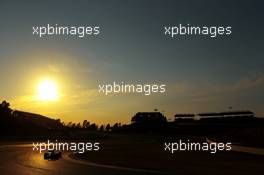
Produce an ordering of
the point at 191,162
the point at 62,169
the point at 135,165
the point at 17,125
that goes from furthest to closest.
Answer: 1. the point at 17,125
2. the point at 191,162
3. the point at 135,165
4. the point at 62,169

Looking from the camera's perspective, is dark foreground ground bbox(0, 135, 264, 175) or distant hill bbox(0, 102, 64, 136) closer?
dark foreground ground bbox(0, 135, 264, 175)

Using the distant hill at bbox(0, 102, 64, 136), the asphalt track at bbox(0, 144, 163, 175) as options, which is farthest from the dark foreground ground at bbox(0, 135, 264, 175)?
the distant hill at bbox(0, 102, 64, 136)

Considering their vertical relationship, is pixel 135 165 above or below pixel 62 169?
below

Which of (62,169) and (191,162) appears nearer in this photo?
(62,169)

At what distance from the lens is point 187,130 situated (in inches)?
6299

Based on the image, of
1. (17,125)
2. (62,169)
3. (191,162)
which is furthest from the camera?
(17,125)

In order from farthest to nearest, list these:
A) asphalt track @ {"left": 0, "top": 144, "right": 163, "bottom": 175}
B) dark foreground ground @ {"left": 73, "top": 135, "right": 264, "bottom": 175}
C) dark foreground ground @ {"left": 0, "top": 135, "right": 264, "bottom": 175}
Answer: dark foreground ground @ {"left": 73, "top": 135, "right": 264, "bottom": 175} → dark foreground ground @ {"left": 0, "top": 135, "right": 264, "bottom": 175} → asphalt track @ {"left": 0, "top": 144, "right": 163, "bottom": 175}

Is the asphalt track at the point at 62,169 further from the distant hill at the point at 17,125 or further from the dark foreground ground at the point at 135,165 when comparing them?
the distant hill at the point at 17,125

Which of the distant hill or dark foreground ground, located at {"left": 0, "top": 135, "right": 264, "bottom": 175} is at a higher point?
the distant hill

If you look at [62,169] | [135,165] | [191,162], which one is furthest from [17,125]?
[62,169]

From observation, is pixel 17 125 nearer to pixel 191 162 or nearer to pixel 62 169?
pixel 191 162

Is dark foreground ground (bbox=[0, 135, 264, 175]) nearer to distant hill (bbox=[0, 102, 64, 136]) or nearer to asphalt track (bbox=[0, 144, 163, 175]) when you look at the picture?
asphalt track (bbox=[0, 144, 163, 175])

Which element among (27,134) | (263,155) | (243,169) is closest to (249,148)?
(263,155)

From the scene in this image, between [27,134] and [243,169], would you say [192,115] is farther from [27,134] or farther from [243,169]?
[243,169]
